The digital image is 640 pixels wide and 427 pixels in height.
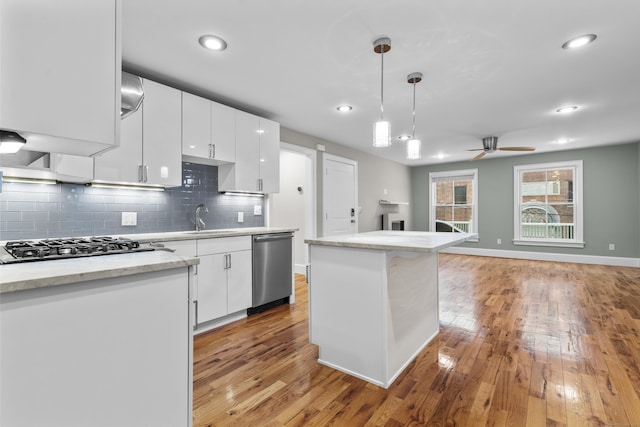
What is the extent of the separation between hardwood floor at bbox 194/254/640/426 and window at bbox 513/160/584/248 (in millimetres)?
3313

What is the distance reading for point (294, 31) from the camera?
214 centimetres

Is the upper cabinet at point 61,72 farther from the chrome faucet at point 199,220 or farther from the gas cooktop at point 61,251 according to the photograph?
the chrome faucet at point 199,220

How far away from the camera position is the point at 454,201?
26.1ft

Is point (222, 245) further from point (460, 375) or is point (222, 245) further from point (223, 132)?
point (460, 375)

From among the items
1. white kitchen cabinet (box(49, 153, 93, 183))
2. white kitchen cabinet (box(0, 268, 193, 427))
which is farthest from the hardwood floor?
white kitchen cabinet (box(49, 153, 93, 183))

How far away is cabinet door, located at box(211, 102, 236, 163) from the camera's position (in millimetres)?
3146

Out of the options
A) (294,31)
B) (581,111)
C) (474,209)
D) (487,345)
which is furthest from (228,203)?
(474,209)

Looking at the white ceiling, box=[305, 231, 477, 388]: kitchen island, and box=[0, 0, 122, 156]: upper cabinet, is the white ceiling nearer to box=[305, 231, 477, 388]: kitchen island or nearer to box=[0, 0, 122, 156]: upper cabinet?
box=[0, 0, 122, 156]: upper cabinet

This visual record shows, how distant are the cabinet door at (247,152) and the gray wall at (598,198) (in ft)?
19.8

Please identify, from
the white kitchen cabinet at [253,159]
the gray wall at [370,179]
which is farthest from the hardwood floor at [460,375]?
the gray wall at [370,179]

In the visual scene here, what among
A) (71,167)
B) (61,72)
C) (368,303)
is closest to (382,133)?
(368,303)

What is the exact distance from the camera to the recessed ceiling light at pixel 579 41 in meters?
2.21

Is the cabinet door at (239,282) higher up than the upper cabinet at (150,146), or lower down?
lower down

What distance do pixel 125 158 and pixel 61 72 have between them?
171cm
